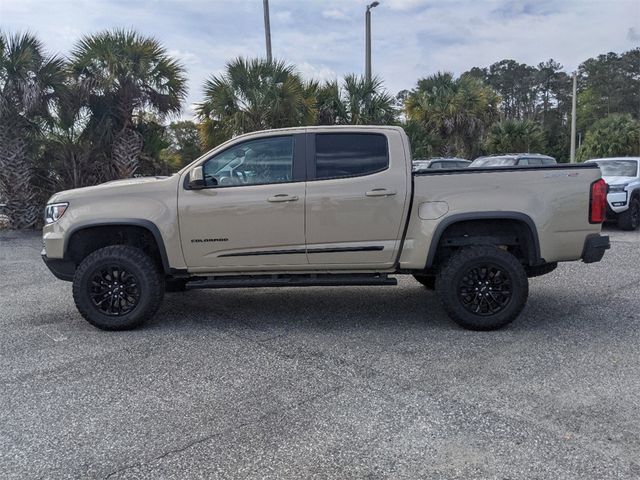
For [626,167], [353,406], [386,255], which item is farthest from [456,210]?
[626,167]

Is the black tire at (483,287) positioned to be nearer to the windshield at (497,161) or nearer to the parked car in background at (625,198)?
the parked car in background at (625,198)

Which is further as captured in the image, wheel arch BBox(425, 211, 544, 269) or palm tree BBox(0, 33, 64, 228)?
palm tree BBox(0, 33, 64, 228)

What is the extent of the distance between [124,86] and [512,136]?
2177cm

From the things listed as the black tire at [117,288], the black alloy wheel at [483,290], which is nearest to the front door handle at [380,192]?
the black alloy wheel at [483,290]

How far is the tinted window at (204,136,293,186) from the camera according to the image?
17.2ft

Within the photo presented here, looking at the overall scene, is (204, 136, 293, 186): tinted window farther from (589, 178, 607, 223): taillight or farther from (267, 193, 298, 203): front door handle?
(589, 178, 607, 223): taillight

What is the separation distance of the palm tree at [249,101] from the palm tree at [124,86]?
1078 millimetres

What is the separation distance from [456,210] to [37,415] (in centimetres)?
375

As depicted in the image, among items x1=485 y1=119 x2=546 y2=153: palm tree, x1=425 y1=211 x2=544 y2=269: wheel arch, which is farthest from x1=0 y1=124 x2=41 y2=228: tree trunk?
x1=485 y1=119 x2=546 y2=153: palm tree

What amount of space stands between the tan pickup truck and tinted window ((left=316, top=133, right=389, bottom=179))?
0.04ft

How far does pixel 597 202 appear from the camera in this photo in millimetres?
4984

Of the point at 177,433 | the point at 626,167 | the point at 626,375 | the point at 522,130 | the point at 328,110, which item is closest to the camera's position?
the point at 177,433

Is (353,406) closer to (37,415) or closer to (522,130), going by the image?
(37,415)

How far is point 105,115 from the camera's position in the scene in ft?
42.3
